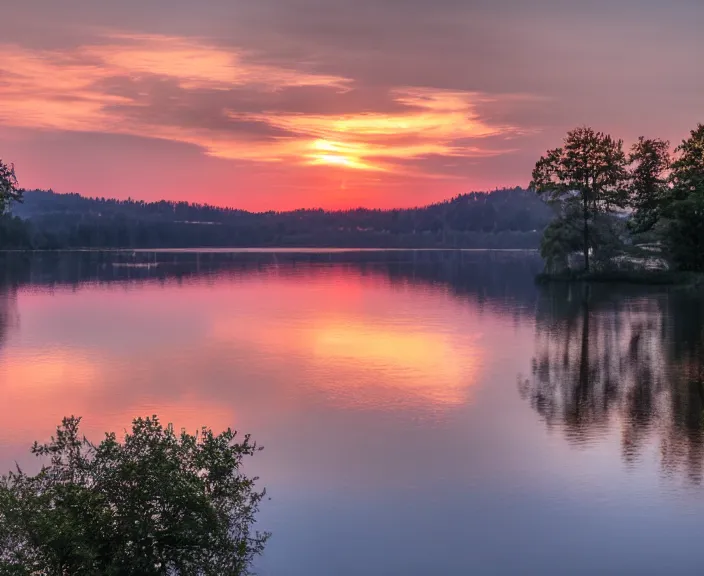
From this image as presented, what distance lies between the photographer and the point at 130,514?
14.7 m

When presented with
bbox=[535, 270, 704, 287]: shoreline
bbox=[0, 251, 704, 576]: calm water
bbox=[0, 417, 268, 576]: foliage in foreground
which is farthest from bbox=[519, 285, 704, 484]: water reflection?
bbox=[535, 270, 704, 287]: shoreline

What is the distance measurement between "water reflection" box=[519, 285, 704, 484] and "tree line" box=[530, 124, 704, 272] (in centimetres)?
2716

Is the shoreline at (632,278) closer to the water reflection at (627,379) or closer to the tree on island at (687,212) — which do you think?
the tree on island at (687,212)

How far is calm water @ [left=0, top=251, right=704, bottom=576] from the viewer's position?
1808 centimetres

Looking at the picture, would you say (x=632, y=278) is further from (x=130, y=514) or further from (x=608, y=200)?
(x=130, y=514)

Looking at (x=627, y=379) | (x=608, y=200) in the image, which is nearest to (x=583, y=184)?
(x=608, y=200)

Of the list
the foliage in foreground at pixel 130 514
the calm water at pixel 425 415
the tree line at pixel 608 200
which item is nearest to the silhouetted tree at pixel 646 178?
the tree line at pixel 608 200

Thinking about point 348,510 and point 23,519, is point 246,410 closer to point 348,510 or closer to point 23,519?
point 348,510

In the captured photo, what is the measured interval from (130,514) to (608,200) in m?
91.8

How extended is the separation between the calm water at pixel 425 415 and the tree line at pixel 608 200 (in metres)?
26.8

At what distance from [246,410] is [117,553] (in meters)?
16.2

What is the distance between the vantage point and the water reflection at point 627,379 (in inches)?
1015

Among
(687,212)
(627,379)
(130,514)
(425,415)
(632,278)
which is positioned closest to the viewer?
(130,514)

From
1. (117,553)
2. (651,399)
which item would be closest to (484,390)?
(651,399)
